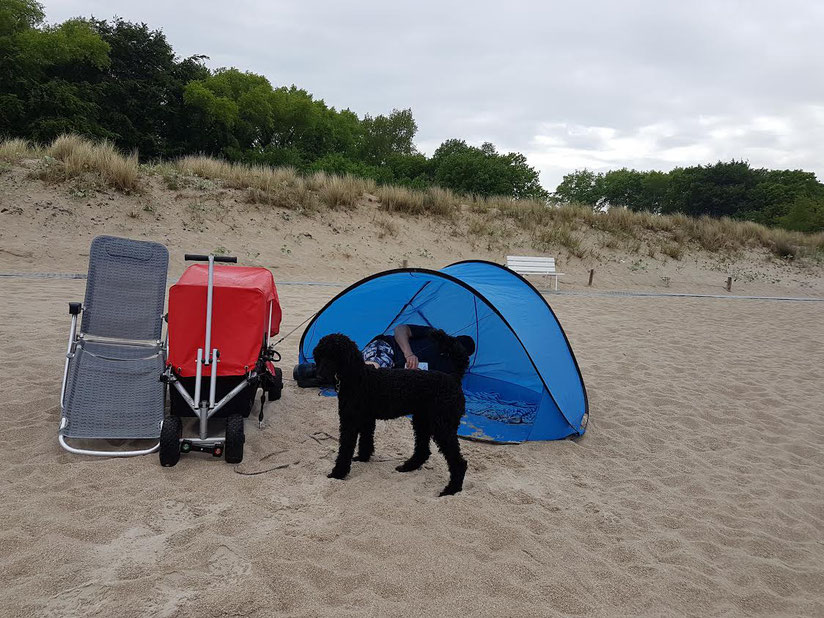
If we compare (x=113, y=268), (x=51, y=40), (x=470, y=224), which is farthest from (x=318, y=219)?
(x=51, y=40)

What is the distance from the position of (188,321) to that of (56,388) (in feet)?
5.94

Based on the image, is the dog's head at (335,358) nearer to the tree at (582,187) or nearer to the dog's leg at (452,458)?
the dog's leg at (452,458)

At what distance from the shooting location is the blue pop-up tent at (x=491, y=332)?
527cm

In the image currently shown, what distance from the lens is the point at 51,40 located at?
88.0ft

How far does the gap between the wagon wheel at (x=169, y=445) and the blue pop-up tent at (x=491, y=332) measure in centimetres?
219

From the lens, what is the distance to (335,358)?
3.91m

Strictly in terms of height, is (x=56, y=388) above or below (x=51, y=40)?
below

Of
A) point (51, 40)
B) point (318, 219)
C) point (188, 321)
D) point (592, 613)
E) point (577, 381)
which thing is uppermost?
point (51, 40)

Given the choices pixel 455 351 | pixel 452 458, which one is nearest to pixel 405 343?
pixel 455 351

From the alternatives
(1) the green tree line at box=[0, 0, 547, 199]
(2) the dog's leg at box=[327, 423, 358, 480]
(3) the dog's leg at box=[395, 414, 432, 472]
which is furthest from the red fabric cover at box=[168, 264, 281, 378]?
(1) the green tree line at box=[0, 0, 547, 199]

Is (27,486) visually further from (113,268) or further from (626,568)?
(626,568)

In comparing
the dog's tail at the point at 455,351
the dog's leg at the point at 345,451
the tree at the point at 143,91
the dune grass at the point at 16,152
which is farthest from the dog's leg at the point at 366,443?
the tree at the point at 143,91

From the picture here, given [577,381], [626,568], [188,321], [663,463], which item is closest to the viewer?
[626,568]

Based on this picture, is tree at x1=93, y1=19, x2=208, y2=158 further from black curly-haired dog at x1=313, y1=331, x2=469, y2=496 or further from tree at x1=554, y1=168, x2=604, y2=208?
tree at x1=554, y1=168, x2=604, y2=208
